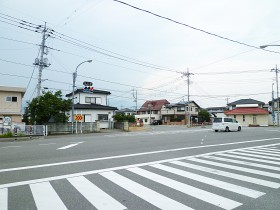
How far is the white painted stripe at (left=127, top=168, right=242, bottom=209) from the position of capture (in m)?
4.40

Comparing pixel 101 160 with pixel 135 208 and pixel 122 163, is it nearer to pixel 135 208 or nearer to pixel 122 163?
pixel 122 163

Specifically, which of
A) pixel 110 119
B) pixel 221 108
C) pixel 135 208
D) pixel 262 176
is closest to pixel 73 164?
pixel 135 208

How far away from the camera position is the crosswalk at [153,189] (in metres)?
4.38

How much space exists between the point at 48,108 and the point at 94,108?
1068 centimetres

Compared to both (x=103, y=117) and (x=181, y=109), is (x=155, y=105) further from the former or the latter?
(x=103, y=117)

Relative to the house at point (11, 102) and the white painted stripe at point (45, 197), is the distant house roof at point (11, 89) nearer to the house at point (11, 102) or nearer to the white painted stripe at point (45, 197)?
the house at point (11, 102)

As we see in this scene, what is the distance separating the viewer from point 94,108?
35938 mm

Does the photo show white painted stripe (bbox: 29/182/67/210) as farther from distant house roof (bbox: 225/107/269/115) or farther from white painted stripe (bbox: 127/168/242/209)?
distant house roof (bbox: 225/107/269/115)

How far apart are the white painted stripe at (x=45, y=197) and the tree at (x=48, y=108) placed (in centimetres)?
2152

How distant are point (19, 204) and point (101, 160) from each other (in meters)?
4.58

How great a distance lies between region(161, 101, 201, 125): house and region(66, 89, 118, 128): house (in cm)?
3009

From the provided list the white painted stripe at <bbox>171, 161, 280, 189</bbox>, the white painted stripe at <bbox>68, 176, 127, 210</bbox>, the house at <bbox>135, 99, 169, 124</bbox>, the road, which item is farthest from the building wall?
the white painted stripe at <bbox>68, 176, 127, 210</bbox>

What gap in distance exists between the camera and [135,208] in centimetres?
418

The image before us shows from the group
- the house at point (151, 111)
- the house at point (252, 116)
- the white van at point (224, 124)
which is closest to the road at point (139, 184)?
the white van at point (224, 124)
